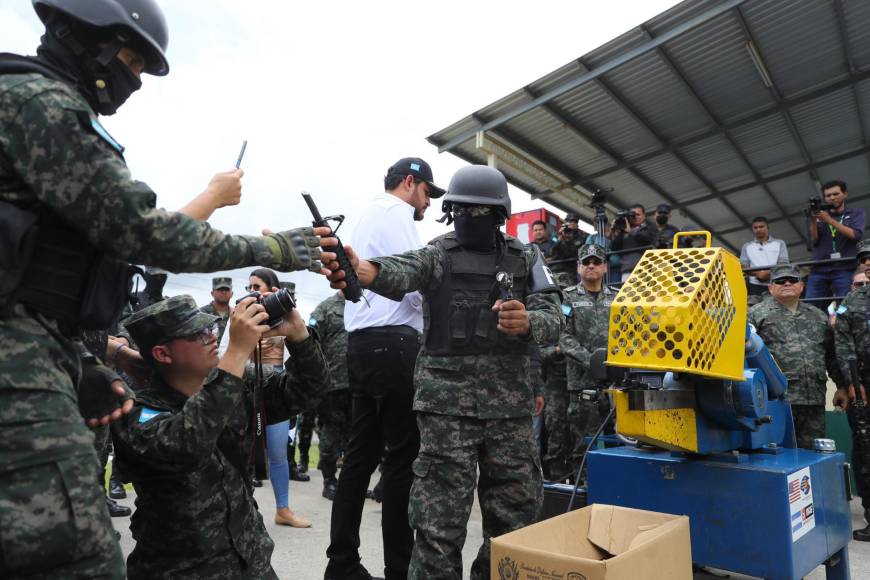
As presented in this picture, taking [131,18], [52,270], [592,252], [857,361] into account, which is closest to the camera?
[52,270]

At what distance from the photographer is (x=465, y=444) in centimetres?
241

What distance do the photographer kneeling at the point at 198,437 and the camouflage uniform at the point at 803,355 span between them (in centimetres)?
431

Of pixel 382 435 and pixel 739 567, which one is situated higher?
pixel 382 435

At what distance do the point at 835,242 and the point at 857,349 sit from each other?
249cm

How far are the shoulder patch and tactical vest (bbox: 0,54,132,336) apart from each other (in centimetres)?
52

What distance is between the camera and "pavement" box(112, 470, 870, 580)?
3.36m

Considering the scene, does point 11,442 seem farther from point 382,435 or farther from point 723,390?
point 723,390

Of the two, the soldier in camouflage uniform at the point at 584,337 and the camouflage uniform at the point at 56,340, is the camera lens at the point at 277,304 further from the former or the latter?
the soldier in camouflage uniform at the point at 584,337

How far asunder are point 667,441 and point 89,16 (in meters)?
2.20

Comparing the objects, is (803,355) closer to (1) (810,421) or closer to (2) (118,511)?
(1) (810,421)

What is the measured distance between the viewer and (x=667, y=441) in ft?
7.54

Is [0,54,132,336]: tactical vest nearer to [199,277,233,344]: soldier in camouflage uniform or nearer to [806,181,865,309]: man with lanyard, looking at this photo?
[199,277,233,344]: soldier in camouflage uniform

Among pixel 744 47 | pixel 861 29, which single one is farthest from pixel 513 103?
pixel 861 29

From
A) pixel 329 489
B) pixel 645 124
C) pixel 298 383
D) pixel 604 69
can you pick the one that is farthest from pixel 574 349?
pixel 645 124
